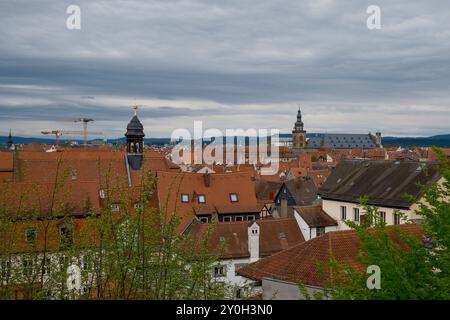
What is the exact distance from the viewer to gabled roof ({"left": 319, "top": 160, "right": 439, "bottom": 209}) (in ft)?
113

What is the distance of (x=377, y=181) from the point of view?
37625 mm

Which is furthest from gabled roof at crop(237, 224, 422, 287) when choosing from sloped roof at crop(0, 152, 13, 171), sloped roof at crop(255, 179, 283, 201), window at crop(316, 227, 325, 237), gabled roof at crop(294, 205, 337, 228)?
sloped roof at crop(255, 179, 283, 201)

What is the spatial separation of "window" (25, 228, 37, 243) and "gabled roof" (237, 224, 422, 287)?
12357 millimetres

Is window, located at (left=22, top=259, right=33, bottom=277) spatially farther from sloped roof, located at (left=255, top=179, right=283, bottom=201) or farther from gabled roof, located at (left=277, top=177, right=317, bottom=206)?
sloped roof, located at (left=255, top=179, right=283, bottom=201)

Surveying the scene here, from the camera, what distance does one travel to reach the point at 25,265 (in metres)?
8.20

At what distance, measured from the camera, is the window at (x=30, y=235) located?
8750 millimetres

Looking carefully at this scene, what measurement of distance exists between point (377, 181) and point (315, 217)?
521 centimetres

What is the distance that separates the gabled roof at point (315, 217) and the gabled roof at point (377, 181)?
1.50m

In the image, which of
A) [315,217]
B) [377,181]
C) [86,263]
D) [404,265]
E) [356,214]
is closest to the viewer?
[86,263]

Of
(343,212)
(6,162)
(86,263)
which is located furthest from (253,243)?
(6,162)

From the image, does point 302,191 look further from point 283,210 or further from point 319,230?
point 319,230

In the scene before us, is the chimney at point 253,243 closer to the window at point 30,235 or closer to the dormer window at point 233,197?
the dormer window at point 233,197

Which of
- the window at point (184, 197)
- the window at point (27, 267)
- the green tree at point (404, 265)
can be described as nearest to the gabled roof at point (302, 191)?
the window at point (184, 197)

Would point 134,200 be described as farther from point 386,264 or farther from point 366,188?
point 366,188
